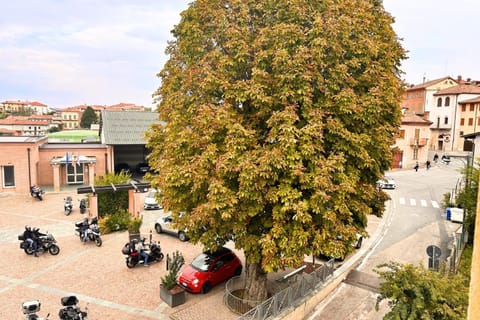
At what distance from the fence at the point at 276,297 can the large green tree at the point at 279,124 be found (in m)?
1.74

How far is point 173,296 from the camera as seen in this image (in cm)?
1220

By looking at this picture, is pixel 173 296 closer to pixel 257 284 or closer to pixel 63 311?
pixel 257 284

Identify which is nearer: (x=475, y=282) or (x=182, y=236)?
(x=475, y=282)

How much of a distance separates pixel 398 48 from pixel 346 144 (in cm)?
470

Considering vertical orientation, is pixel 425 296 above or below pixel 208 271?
above

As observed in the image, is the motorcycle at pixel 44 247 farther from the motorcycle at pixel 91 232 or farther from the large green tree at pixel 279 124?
the large green tree at pixel 279 124

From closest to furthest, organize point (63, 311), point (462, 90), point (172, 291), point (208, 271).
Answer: point (63, 311), point (172, 291), point (208, 271), point (462, 90)

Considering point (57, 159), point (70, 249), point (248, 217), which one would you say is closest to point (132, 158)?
point (57, 159)

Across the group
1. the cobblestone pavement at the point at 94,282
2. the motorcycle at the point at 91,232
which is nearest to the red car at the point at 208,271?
the cobblestone pavement at the point at 94,282

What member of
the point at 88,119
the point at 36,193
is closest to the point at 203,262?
the point at 36,193

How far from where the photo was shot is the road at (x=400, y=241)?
41.9 feet

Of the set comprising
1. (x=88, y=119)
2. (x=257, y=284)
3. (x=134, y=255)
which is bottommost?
(x=134, y=255)

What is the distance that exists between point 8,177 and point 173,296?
25994 mm

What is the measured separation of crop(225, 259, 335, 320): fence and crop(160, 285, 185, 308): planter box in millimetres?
1675
